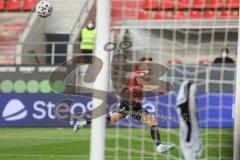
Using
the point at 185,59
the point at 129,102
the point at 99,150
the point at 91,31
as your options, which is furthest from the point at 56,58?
the point at 99,150

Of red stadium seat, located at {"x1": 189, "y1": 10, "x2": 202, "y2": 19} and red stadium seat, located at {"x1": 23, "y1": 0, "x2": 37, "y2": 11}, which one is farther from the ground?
red stadium seat, located at {"x1": 23, "y1": 0, "x2": 37, "y2": 11}

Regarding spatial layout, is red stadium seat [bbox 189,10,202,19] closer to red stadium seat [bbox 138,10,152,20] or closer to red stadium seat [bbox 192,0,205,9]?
red stadium seat [bbox 192,0,205,9]

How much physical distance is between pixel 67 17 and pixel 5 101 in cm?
510

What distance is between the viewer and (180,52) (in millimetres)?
14602

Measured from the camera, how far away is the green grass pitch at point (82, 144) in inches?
340

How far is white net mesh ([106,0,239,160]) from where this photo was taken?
11453mm

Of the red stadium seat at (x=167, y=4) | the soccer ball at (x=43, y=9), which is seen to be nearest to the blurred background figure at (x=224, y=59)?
the red stadium seat at (x=167, y=4)

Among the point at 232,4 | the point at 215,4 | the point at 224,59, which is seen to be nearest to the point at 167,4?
the point at 215,4

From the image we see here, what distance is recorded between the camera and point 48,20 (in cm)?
1902

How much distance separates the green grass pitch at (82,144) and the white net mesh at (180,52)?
0.05 metres

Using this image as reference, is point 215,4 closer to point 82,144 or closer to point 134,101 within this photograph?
point 82,144

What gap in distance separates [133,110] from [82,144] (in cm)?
164

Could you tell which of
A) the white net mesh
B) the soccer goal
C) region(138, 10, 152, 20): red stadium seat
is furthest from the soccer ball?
region(138, 10, 152, 20): red stadium seat

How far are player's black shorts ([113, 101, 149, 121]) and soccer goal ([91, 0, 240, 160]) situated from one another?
22 centimetres
